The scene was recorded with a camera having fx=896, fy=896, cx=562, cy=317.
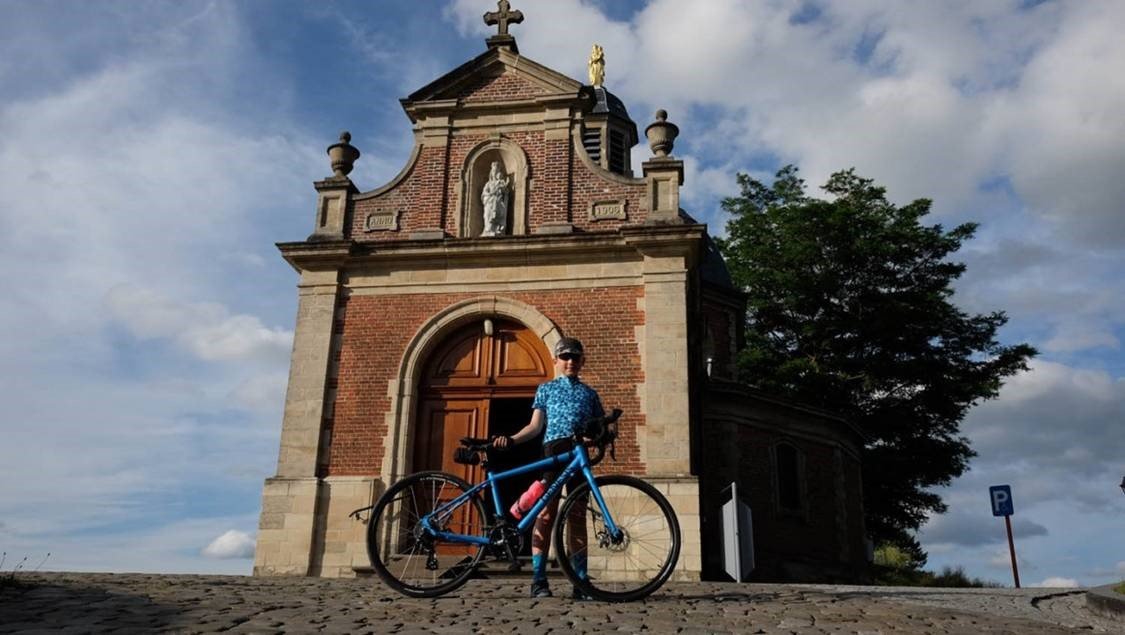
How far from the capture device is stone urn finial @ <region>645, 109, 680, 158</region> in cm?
1359

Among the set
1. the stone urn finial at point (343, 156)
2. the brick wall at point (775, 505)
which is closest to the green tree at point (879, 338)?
the brick wall at point (775, 505)

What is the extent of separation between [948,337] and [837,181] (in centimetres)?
709

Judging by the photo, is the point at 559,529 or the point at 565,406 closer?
the point at 559,529

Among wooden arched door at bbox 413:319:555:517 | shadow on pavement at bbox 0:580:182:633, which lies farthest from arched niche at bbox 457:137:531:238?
shadow on pavement at bbox 0:580:182:633

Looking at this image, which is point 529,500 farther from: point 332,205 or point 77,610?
point 332,205

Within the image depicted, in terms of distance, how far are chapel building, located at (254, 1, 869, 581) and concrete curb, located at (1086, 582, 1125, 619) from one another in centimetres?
418

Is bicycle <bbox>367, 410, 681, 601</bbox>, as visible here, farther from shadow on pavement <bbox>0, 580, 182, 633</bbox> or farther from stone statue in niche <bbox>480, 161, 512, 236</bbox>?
stone statue in niche <bbox>480, 161, 512, 236</bbox>

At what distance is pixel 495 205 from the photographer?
13836 mm

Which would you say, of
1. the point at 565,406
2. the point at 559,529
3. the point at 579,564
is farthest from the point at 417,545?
the point at 565,406

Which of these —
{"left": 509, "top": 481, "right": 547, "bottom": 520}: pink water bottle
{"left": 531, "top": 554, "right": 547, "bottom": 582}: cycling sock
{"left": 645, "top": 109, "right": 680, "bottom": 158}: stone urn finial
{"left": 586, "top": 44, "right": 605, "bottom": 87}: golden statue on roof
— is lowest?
{"left": 531, "top": 554, "right": 547, "bottom": 582}: cycling sock

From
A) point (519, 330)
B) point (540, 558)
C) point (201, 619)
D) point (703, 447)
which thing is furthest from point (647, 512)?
point (703, 447)

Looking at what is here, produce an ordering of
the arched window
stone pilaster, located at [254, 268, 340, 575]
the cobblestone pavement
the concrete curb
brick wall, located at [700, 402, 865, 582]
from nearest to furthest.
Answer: the cobblestone pavement
the concrete curb
stone pilaster, located at [254, 268, 340, 575]
brick wall, located at [700, 402, 865, 582]
the arched window

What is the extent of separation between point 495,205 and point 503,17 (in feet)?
12.8

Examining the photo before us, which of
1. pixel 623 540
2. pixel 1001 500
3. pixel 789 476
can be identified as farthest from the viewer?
pixel 789 476
